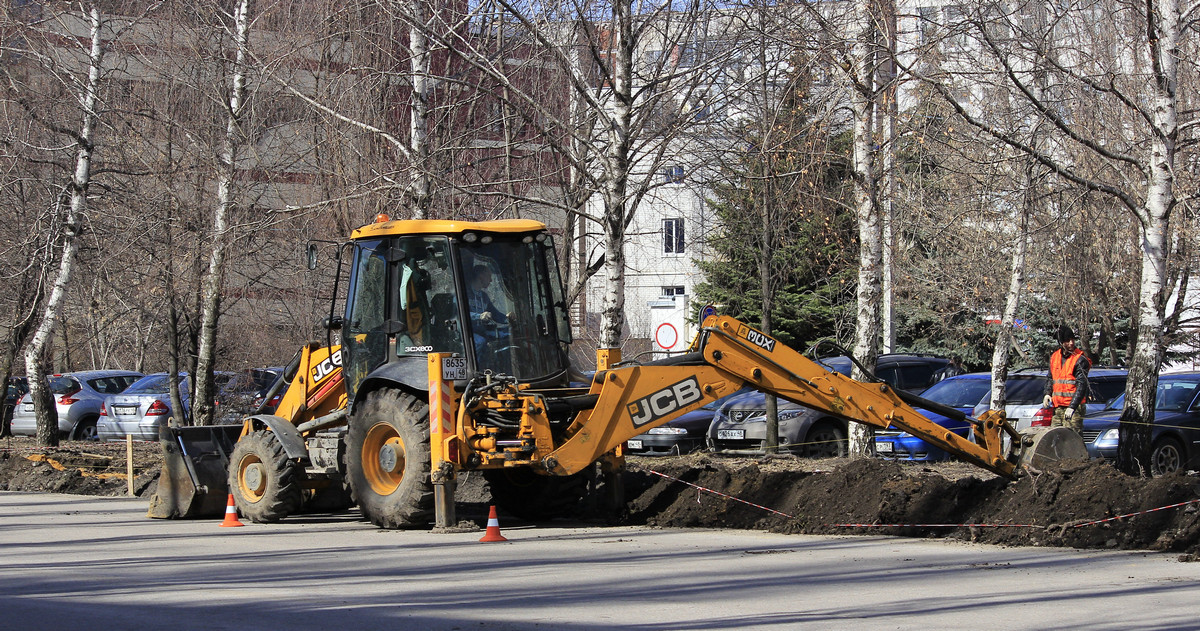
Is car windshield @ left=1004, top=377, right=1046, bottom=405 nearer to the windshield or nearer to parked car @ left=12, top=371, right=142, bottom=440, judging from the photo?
the windshield

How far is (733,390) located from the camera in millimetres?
11352

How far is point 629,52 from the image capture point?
15.4 meters

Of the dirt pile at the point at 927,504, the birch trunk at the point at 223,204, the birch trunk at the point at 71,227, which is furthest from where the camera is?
the birch trunk at the point at 71,227

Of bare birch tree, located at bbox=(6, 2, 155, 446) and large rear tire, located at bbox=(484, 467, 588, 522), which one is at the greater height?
bare birch tree, located at bbox=(6, 2, 155, 446)

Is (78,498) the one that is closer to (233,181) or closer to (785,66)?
(233,181)

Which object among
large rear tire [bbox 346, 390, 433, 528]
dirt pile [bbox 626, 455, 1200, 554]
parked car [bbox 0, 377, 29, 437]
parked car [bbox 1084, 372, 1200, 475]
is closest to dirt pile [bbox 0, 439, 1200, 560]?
dirt pile [bbox 626, 455, 1200, 554]

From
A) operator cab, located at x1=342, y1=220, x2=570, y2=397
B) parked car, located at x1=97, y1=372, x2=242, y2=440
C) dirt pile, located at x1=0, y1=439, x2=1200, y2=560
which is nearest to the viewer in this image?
dirt pile, located at x1=0, y1=439, x2=1200, y2=560

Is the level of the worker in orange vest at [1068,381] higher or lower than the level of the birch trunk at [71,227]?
lower

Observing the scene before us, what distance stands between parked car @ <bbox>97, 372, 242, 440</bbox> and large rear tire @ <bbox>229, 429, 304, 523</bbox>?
40.7 ft

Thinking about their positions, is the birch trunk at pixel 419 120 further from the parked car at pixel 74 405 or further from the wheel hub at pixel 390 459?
the parked car at pixel 74 405

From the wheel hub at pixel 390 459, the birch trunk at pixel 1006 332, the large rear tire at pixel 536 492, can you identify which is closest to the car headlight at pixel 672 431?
the birch trunk at pixel 1006 332

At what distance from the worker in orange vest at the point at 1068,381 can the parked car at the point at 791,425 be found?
11.8 feet

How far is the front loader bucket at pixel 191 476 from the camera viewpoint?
42.9ft

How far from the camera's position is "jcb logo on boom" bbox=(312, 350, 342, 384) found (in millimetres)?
13070
